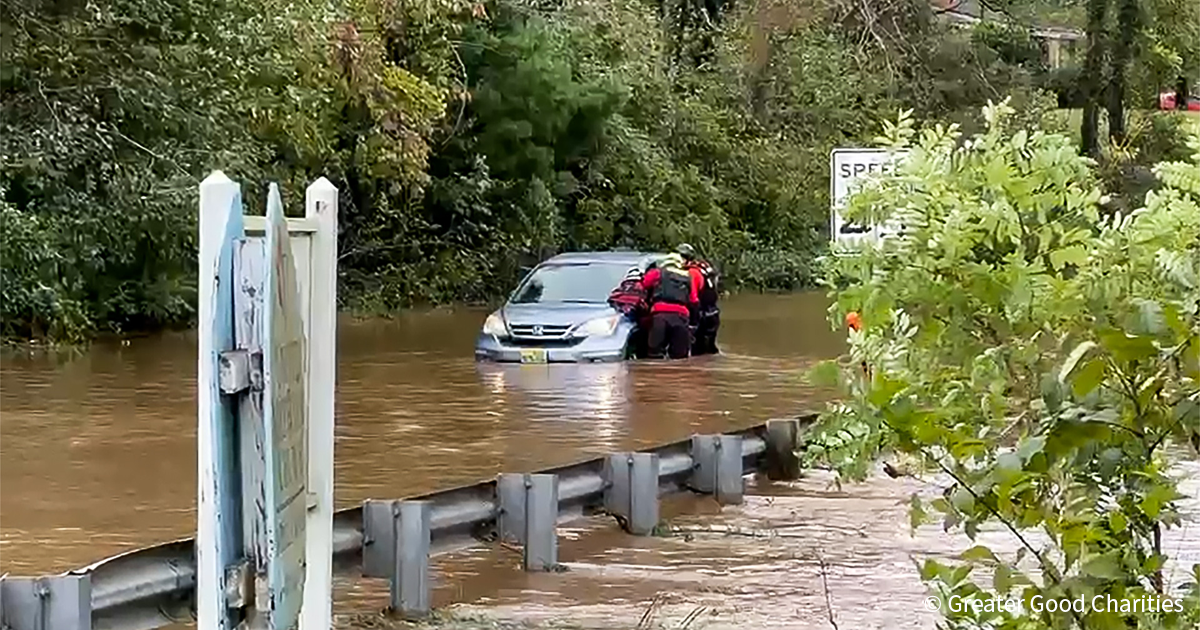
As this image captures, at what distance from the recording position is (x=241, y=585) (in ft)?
12.7

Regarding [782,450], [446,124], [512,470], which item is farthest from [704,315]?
[446,124]

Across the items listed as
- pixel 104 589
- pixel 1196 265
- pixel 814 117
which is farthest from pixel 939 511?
pixel 814 117

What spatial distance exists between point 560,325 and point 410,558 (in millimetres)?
13146

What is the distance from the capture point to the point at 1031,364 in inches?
180

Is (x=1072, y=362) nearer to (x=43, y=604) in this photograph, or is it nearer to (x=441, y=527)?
(x=43, y=604)

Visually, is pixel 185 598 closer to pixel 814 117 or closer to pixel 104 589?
pixel 104 589

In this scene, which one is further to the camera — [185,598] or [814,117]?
[814,117]

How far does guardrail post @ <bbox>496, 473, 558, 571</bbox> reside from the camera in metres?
10.2

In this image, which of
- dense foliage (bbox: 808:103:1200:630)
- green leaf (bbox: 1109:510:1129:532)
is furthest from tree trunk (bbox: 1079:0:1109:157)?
green leaf (bbox: 1109:510:1129:532)

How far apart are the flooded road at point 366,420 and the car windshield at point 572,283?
1.22m

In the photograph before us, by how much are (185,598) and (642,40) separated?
30.0 metres

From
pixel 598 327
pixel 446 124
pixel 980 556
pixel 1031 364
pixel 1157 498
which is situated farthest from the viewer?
pixel 446 124

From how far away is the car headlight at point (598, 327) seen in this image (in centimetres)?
2217

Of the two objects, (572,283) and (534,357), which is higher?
(572,283)
